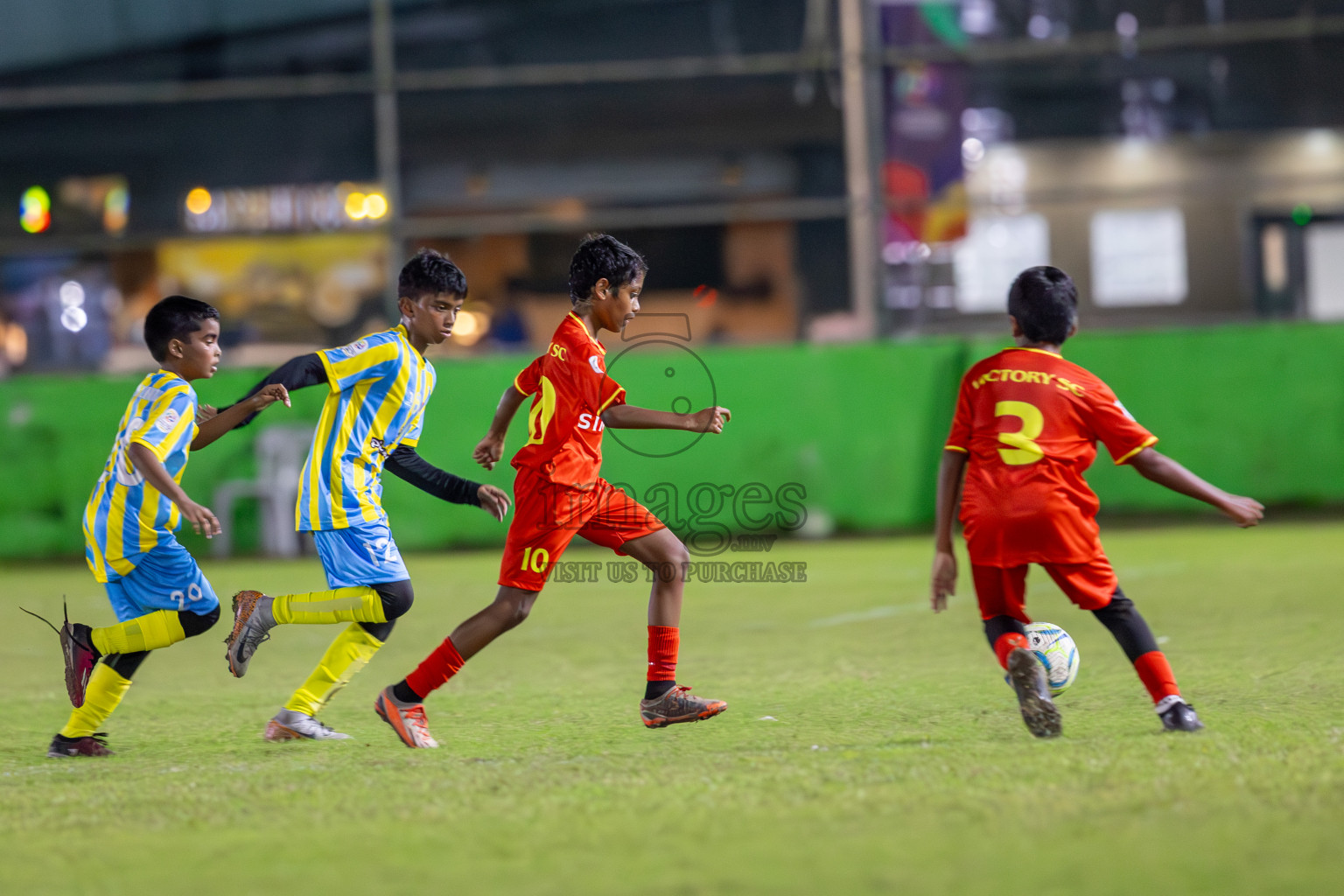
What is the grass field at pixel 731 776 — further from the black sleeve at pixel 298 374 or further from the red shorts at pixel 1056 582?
the black sleeve at pixel 298 374

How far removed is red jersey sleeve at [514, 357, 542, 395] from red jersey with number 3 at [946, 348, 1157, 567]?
1520 millimetres

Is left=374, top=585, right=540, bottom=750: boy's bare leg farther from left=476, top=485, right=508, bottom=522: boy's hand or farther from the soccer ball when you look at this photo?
the soccer ball

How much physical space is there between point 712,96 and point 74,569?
26.7ft

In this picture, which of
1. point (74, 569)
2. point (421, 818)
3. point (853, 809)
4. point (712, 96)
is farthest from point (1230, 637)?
point (712, 96)

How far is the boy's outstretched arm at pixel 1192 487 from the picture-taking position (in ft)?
14.7

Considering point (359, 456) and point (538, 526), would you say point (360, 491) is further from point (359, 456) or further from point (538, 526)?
point (538, 526)

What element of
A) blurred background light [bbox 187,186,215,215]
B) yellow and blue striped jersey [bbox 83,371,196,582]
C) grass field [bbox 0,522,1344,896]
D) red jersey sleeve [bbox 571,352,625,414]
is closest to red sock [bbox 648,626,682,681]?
grass field [bbox 0,522,1344,896]

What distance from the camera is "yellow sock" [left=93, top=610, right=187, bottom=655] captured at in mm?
4938

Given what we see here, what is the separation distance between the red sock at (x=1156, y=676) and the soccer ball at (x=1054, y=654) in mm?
298

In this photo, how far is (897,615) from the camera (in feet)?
25.8

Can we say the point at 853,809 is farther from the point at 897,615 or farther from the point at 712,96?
the point at 712,96

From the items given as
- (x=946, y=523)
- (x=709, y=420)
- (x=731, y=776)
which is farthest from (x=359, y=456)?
(x=946, y=523)

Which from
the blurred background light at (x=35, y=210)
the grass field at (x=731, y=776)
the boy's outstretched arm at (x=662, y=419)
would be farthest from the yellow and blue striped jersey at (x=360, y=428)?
the blurred background light at (x=35, y=210)

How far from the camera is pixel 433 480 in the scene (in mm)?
4984
